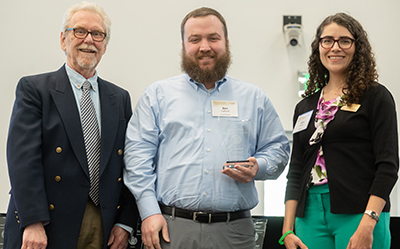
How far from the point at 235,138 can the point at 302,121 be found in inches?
15.5

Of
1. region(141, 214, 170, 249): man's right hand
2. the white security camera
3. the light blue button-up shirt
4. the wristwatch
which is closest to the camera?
the wristwatch

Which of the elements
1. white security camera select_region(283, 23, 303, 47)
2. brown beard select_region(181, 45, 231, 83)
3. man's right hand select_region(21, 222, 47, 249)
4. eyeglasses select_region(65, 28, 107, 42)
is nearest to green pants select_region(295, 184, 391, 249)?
brown beard select_region(181, 45, 231, 83)

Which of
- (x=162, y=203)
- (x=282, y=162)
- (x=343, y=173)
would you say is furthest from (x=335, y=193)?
(x=162, y=203)

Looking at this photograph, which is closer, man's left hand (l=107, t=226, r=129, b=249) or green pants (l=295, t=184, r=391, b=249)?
green pants (l=295, t=184, r=391, b=249)

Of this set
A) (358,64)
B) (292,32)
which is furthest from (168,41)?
(358,64)

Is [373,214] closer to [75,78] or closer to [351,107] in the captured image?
[351,107]

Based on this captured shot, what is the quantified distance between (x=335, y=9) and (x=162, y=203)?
355 cm

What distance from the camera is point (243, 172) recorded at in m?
1.99

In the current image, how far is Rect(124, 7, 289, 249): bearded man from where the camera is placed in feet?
6.49

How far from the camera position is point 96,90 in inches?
88.2

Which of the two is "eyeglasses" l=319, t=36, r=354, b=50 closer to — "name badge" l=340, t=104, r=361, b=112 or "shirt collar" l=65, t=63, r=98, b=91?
"name badge" l=340, t=104, r=361, b=112

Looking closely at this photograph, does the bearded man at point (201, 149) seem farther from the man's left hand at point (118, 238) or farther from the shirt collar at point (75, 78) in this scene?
the shirt collar at point (75, 78)

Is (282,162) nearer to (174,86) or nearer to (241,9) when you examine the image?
(174,86)

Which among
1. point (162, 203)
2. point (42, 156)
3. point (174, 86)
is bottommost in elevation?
point (162, 203)
